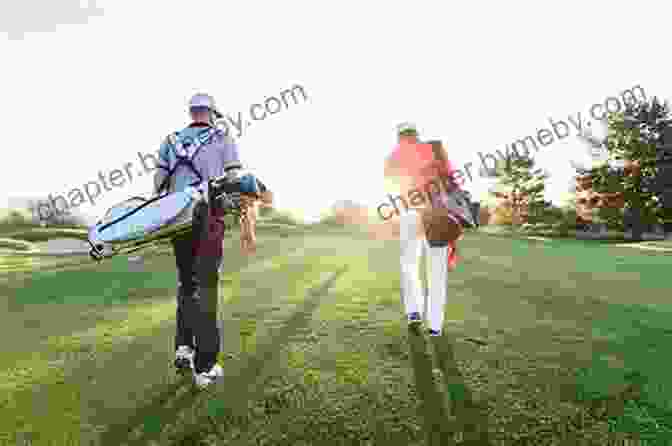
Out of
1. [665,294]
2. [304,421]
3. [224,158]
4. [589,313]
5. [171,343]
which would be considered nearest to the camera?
[304,421]

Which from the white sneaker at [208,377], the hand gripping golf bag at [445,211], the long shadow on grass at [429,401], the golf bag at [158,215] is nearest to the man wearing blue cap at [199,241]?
the white sneaker at [208,377]

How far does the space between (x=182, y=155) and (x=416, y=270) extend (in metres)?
2.83

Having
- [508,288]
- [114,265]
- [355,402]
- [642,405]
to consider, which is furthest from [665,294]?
[114,265]

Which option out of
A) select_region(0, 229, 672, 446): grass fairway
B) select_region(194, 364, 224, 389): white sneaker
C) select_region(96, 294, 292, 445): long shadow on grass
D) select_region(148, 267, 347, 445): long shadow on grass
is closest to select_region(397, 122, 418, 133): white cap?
select_region(0, 229, 672, 446): grass fairway

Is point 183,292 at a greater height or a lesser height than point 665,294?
greater

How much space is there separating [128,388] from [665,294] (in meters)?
8.31

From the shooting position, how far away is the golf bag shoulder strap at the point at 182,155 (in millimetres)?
3086

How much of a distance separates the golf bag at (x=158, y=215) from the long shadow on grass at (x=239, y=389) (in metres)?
1.27

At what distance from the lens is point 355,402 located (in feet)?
8.39

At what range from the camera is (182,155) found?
3084mm

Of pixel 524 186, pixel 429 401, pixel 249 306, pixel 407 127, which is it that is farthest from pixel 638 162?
pixel 429 401

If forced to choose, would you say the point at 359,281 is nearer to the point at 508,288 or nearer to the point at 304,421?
the point at 508,288

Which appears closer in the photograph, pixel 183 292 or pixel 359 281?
pixel 183 292

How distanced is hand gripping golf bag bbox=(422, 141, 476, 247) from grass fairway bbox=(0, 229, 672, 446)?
112 centimetres
